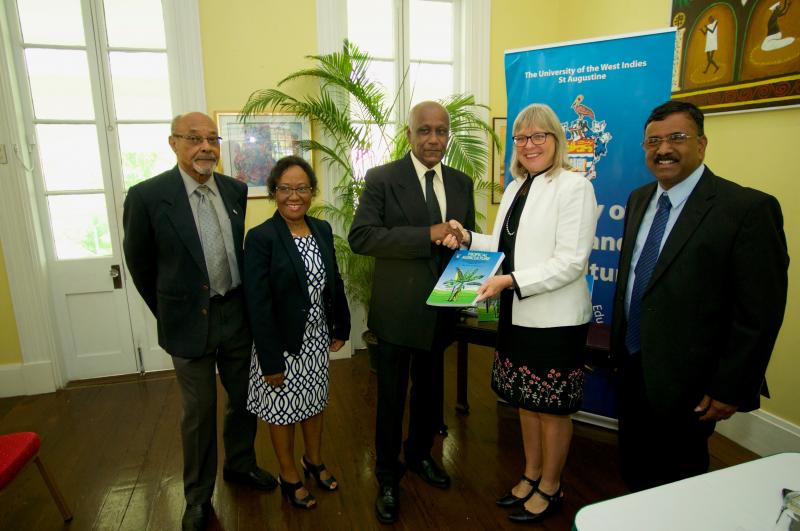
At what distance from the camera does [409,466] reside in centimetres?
235

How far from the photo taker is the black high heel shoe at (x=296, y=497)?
2141 millimetres

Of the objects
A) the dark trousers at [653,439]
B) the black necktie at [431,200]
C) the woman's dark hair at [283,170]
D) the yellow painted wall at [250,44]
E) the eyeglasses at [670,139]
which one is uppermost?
the yellow painted wall at [250,44]

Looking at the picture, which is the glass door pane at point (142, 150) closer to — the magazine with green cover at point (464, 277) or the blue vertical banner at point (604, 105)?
the blue vertical banner at point (604, 105)

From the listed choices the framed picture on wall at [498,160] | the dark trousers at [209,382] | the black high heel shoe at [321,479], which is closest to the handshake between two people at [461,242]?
the dark trousers at [209,382]

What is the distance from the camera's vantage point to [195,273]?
74.2 inches

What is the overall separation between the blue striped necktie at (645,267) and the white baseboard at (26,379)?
3.93 m

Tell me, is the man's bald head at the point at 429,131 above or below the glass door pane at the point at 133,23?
below

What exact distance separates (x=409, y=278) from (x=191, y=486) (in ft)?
4.36

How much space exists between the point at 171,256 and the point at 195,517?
1.14 m

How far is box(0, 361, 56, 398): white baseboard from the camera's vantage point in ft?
11.1

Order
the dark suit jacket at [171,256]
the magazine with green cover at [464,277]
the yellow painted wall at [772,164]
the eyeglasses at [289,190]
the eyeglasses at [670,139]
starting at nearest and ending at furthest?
the eyeglasses at [670,139] < the magazine with green cover at [464,277] < the dark suit jacket at [171,256] < the eyeglasses at [289,190] < the yellow painted wall at [772,164]

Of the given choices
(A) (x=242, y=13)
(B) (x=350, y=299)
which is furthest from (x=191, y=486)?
(A) (x=242, y=13)

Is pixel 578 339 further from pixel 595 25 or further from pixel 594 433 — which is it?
pixel 595 25

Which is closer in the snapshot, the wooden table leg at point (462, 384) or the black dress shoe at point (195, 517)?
the black dress shoe at point (195, 517)
